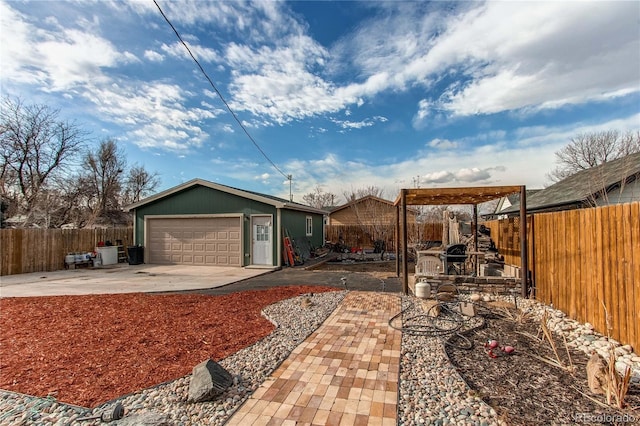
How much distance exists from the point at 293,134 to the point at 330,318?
11303mm

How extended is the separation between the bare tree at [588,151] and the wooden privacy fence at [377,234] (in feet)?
34.6

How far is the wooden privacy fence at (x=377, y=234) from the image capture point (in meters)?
15.6

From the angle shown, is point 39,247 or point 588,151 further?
point 588,151

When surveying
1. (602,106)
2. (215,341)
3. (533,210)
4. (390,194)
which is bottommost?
(215,341)

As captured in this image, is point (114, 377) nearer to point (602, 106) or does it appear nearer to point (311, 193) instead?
point (602, 106)

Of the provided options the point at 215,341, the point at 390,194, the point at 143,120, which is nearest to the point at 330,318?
the point at 215,341

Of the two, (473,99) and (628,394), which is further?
(473,99)

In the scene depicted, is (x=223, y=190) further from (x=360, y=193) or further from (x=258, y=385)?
(x=258, y=385)

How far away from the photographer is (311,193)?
39188 millimetres

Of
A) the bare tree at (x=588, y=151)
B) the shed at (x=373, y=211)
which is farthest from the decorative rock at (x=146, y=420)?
the bare tree at (x=588, y=151)

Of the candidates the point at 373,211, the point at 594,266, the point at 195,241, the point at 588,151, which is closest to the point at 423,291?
the point at 594,266

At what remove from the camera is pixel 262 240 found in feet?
38.3

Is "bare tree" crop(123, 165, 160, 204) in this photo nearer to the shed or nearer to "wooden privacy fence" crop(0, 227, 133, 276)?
"wooden privacy fence" crop(0, 227, 133, 276)

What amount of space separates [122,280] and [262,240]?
4763 millimetres
